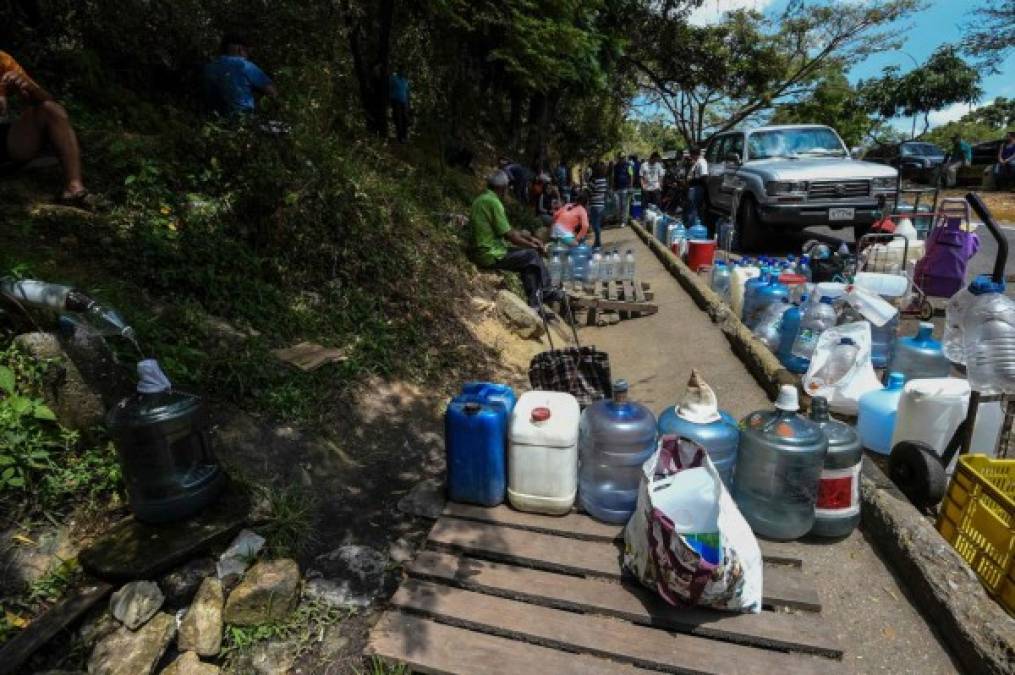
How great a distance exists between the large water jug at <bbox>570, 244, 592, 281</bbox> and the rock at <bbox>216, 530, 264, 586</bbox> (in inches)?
281

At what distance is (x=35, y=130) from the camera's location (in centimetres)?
438

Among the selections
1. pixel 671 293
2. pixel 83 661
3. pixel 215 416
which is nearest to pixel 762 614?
pixel 83 661

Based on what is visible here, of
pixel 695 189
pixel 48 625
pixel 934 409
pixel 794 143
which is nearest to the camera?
pixel 48 625

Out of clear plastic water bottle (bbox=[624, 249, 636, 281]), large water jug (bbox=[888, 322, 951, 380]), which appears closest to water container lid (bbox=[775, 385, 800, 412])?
large water jug (bbox=[888, 322, 951, 380])

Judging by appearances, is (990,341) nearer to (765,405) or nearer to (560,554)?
(765,405)

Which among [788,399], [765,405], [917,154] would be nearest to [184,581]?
[788,399]

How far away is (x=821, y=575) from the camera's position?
108 inches

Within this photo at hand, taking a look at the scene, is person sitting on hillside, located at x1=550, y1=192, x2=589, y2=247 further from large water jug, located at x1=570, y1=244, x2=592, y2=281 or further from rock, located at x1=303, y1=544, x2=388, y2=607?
rock, located at x1=303, y1=544, x2=388, y2=607

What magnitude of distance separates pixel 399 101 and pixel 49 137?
6.79m

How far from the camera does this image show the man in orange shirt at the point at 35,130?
4172 mm

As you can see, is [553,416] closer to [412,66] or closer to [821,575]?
[821,575]

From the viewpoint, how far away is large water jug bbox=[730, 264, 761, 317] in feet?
22.3

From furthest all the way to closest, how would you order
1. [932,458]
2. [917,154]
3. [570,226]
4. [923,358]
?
[917,154]
[570,226]
[923,358]
[932,458]

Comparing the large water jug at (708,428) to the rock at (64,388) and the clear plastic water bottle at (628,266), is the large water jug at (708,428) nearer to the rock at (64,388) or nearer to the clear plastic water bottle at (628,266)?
the rock at (64,388)
